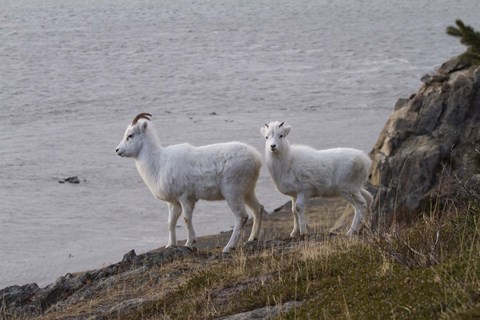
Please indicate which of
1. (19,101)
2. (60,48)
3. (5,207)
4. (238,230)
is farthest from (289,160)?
(60,48)

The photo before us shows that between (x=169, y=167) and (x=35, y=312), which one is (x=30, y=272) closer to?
(x=169, y=167)

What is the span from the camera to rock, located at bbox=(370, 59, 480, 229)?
15445 millimetres

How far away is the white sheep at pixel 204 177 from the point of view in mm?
14922

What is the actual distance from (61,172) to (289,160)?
Answer: 922cm

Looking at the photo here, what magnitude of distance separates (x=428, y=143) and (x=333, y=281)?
7.23m

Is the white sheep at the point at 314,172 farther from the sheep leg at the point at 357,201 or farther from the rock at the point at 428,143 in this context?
the rock at the point at 428,143

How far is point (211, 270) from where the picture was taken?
11.3m

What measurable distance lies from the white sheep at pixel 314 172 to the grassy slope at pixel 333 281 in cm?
207

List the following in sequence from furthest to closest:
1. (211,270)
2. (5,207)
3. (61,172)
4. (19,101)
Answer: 1. (19,101)
2. (61,172)
3. (5,207)
4. (211,270)

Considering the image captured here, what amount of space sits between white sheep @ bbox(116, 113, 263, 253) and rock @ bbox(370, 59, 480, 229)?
1869 millimetres

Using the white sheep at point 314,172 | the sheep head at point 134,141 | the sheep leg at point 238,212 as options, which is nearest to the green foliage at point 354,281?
the sheep leg at point 238,212

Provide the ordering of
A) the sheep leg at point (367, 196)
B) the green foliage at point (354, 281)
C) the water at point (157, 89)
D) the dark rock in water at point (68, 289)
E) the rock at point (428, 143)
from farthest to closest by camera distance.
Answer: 1. the water at point (157, 89)
2. the sheep leg at point (367, 196)
3. the rock at point (428, 143)
4. the dark rock in water at point (68, 289)
5. the green foliage at point (354, 281)

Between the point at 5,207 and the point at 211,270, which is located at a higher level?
the point at 211,270

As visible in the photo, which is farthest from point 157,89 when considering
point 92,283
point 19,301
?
point 92,283
